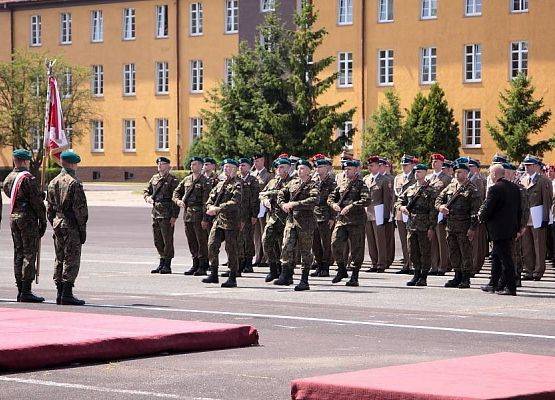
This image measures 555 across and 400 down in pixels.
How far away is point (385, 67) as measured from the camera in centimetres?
7019

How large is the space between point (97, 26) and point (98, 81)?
309cm

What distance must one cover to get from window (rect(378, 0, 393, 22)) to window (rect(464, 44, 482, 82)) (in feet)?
14.3

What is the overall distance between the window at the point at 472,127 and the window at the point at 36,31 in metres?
28.1

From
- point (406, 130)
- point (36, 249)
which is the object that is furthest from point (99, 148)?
point (36, 249)

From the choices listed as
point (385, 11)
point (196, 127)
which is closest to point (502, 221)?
point (385, 11)

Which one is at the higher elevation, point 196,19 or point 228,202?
point 196,19

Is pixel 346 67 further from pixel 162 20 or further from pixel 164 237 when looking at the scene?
pixel 164 237

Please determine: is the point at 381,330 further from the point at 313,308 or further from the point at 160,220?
the point at 160,220

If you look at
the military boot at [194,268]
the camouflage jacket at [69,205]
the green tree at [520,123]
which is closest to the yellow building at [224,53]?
the green tree at [520,123]

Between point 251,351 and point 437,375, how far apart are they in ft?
10.3

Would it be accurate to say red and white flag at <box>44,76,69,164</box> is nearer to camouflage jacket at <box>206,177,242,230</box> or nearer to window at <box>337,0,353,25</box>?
camouflage jacket at <box>206,177,242,230</box>

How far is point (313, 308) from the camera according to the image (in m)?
17.8

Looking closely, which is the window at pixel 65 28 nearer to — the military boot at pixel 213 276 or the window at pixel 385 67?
the window at pixel 385 67

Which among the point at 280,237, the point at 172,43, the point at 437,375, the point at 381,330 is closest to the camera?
the point at 437,375
